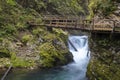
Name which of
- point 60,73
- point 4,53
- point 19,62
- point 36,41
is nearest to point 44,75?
point 60,73

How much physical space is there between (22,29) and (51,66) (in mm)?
7954

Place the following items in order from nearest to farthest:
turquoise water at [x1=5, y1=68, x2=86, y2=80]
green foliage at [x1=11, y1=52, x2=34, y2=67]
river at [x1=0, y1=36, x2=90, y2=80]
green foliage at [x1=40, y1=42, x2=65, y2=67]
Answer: turquoise water at [x1=5, y1=68, x2=86, y2=80], river at [x1=0, y1=36, x2=90, y2=80], green foliage at [x1=11, y1=52, x2=34, y2=67], green foliage at [x1=40, y1=42, x2=65, y2=67]

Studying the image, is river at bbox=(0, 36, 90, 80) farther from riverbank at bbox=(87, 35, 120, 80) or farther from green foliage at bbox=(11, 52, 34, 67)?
riverbank at bbox=(87, 35, 120, 80)

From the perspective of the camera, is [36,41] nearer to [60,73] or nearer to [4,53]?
[4,53]

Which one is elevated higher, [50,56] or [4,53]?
[4,53]

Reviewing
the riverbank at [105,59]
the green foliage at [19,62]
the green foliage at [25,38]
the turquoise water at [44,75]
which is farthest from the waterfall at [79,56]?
the green foliage at [25,38]

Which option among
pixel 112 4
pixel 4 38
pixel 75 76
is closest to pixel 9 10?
pixel 4 38

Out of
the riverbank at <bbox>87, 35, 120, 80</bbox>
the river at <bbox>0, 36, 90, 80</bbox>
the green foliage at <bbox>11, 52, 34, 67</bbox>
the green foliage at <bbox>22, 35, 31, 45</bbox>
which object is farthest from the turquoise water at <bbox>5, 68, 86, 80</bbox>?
the green foliage at <bbox>22, 35, 31, 45</bbox>

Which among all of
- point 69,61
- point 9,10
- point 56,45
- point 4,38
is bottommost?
point 69,61

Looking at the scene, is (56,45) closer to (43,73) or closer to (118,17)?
(43,73)

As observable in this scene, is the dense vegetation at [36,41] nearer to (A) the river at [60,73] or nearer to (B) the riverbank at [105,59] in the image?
(B) the riverbank at [105,59]

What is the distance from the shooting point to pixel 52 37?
1399 inches

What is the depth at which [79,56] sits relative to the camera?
125ft

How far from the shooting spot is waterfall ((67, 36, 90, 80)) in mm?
29219
